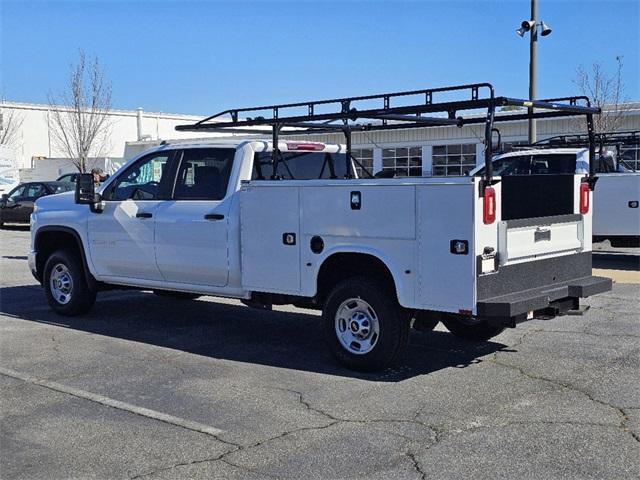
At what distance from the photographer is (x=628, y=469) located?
4.66 m

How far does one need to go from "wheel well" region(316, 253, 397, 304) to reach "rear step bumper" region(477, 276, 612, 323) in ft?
3.01

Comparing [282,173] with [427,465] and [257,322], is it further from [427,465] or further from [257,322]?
[427,465]

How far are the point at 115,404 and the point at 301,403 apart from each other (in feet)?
4.64

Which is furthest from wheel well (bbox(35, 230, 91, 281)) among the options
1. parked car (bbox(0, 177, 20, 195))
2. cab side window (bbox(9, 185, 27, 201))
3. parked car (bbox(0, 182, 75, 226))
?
parked car (bbox(0, 177, 20, 195))

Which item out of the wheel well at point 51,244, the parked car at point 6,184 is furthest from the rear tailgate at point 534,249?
the parked car at point 6,184

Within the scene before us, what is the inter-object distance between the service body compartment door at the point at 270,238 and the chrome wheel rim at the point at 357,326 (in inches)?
23.0

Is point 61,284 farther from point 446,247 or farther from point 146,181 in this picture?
point 446,247

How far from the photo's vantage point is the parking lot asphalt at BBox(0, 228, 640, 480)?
15.9ft

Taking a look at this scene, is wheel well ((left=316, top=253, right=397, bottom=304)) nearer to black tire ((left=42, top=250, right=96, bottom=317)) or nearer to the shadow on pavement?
the shadow on pavement

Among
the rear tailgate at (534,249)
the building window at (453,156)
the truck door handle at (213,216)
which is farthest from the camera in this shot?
the building window at (453,156)

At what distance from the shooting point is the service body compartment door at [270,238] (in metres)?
7.30

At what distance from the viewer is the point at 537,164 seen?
47.7 feet

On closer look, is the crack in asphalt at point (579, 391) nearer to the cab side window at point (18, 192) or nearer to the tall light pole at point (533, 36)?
the tall light pole at point (533, 36)

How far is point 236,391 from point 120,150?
56.1 m
